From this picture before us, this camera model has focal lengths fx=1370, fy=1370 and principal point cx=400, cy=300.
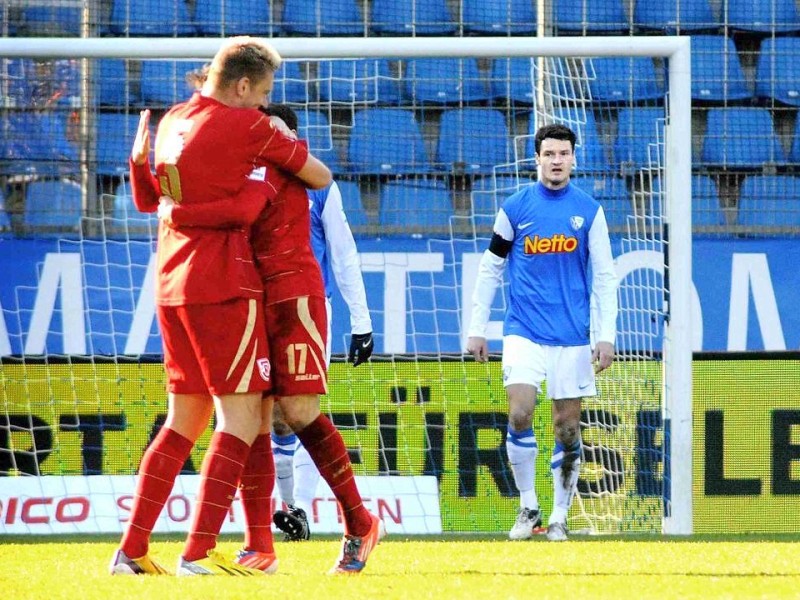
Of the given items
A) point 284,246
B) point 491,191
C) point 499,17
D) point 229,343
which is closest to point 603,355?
point 491,191

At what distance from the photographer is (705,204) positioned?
319 inches

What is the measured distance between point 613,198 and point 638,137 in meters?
0.33

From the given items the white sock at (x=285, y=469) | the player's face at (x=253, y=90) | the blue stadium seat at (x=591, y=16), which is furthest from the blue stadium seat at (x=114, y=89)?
the blue stadium seat at (x=591, y=16)

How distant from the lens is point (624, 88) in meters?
7.49

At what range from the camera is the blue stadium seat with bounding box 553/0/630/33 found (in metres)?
9.59

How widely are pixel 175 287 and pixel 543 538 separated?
2539 millimetres

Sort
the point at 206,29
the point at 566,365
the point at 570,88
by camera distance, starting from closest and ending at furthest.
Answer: the point at 566,365 → the point at 570,88 → the point at 206,29

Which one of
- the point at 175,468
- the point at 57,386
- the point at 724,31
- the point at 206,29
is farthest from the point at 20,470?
the point at 724,31

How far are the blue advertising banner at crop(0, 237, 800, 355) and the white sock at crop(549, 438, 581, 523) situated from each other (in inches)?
36.9

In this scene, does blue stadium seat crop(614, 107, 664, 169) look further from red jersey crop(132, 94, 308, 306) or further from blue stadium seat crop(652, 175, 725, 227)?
red jersey crop(132, 94, 308, 306)

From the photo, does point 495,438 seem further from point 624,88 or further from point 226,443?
point 226,443

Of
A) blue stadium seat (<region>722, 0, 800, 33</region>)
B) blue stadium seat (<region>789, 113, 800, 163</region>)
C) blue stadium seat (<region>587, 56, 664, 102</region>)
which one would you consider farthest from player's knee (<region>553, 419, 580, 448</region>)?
blue stadium seat (<region>722, 0, 800, 33</region>)

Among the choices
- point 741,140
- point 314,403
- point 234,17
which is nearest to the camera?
point 314,403

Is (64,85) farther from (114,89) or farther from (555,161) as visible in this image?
(555,161)
